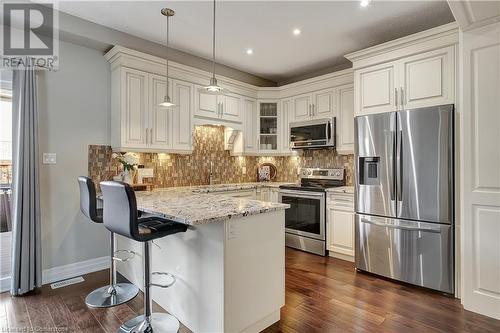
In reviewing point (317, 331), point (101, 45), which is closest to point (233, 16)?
point (101, 45)

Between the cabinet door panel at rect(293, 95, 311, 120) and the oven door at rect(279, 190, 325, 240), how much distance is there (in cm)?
122

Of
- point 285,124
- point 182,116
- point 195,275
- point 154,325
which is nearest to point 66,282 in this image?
point 154,325

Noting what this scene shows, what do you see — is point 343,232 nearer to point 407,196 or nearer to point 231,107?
point 407,196

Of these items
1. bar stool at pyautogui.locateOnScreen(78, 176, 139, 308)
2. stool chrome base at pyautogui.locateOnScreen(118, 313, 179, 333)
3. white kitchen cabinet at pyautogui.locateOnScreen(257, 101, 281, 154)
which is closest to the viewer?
stool chrome base at pyautogui.locateOnScreen(118, 313, 179, 333)

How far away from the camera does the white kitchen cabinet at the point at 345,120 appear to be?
3.90m

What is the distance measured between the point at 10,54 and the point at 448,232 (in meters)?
4.59

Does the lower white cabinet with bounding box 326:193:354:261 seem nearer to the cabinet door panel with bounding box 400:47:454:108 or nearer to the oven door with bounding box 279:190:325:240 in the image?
the oven door with bounding box 279:190:325:240

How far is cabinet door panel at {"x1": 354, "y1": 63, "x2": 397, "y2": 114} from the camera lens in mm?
3045

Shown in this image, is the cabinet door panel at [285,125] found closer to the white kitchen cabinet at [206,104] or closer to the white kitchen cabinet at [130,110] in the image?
the white kitchen cabinet at [206,104]

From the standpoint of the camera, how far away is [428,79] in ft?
9.20

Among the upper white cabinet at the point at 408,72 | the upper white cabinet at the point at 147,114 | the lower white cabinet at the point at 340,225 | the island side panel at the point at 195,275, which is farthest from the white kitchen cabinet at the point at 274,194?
the island side panel at the point at 195,275

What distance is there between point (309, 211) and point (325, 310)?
168 centimetres

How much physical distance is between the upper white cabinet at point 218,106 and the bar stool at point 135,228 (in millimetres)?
2186

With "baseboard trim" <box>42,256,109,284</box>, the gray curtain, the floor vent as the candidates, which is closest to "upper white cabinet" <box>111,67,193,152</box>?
the gray curtain
